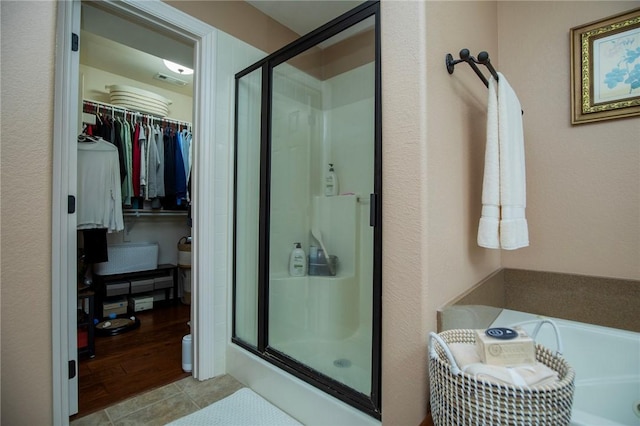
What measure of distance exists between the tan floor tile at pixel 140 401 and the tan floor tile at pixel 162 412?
0.04 meters

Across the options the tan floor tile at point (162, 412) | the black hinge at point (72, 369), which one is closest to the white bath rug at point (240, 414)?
the tan floor tile at point (162, 412)

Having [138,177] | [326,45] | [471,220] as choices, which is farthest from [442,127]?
[138,177]

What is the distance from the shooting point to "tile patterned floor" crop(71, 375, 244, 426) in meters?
1.44

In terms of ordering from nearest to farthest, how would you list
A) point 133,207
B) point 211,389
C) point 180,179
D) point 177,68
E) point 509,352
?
point 509,352
point 211,389
point 177,68
point 133,207
point 180,179

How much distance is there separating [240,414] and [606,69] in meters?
2.44

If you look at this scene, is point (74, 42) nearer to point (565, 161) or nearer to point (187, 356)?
point (187, 356)

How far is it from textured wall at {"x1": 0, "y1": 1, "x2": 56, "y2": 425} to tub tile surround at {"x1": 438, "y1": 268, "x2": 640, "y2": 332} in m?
1.59

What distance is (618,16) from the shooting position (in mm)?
1355

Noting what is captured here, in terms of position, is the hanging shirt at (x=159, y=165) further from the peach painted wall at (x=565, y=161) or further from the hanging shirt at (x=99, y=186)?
the peach painted wall at (x=565, y=161)

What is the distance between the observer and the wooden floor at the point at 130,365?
5.46 ft

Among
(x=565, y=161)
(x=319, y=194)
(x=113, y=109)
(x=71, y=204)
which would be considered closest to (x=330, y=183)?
(x=319, y=194)

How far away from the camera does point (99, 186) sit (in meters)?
2.64

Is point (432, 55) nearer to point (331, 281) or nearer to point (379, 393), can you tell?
point (379, 393)

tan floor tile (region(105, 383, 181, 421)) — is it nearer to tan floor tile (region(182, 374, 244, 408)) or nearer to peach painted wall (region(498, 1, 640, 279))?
tan floor tile (region(182, 374, 244, 408))
